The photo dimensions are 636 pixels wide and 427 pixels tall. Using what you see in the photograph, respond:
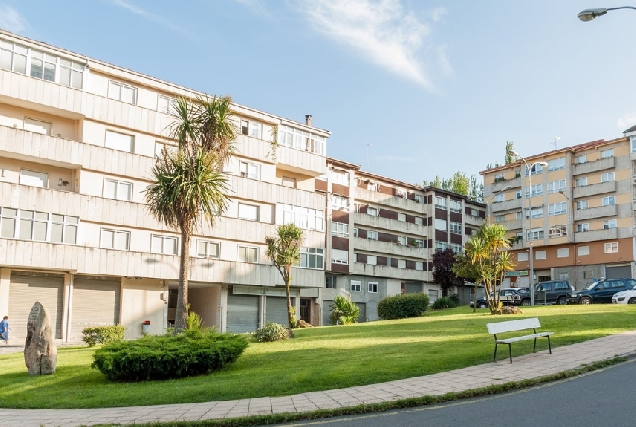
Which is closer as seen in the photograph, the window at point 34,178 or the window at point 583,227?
the window at point 34,178

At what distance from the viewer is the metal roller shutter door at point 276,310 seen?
47.1 metres

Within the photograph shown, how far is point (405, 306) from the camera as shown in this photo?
40375 mm

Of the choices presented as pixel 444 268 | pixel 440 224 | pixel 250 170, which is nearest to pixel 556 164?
pixel 440 224

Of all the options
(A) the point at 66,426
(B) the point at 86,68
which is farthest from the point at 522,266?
(A) the point at 66,426

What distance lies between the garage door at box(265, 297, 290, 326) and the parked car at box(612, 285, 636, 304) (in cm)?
2269

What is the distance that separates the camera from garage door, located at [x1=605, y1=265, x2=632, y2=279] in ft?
212

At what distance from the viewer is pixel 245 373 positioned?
15758 mm

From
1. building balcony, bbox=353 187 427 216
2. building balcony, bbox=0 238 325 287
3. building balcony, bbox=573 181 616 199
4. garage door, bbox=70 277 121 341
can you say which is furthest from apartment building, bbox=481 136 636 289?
garage door, bbox=70 277 121 341

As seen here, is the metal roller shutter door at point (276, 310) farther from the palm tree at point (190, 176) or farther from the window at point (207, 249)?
the palm tree at point (190, 176)

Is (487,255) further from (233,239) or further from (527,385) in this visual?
(527,385)

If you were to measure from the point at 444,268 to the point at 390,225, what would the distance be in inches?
287

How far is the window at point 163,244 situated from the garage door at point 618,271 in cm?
4717

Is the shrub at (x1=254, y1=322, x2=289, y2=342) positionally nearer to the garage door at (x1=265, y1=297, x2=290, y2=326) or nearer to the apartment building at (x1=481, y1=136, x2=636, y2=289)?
the garage door at (x1=265, y1=297, x2=290, y2=326)

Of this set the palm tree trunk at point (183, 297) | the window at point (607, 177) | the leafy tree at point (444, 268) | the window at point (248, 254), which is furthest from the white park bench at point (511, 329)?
the window at point (607, 177)
